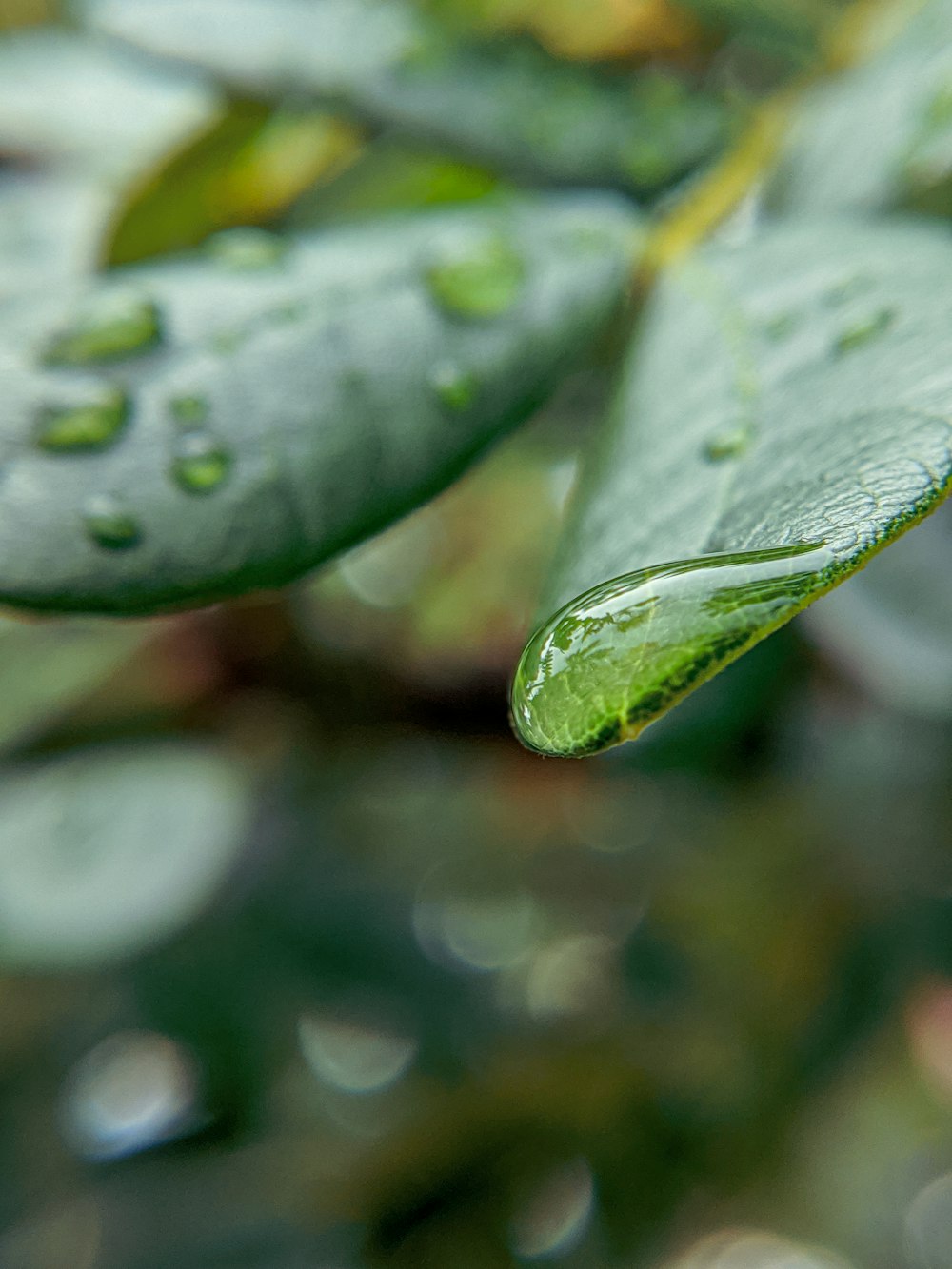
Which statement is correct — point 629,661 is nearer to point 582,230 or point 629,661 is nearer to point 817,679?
point 582,230

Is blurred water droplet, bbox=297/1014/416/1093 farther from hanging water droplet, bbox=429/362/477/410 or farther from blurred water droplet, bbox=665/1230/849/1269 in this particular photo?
hanging water droplet, bbox=429/362/477/410

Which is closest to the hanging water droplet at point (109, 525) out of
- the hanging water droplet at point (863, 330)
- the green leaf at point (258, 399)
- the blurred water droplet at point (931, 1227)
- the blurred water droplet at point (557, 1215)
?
the green leaf at point (258, 399)

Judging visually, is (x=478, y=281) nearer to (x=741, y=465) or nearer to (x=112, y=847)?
(x=741, y=465)

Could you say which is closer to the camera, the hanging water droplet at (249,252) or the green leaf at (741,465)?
the green leaf at (741,465)

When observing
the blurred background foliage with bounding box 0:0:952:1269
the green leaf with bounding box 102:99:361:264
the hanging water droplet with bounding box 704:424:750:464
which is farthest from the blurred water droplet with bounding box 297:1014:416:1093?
the hanging water droplet with bounding box 704:424:750:464

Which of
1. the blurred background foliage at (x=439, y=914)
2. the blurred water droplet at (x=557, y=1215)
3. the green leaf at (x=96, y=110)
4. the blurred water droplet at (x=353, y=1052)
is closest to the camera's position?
the green leaf at (x=96, y=110)

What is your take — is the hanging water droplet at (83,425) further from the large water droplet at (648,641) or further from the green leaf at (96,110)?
the green leaf at (96,110)
